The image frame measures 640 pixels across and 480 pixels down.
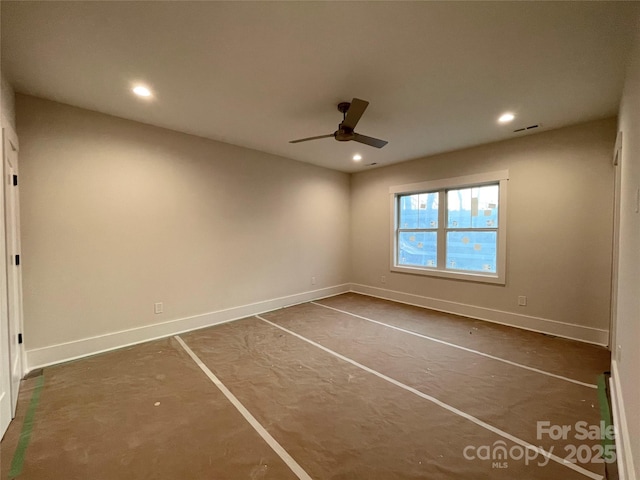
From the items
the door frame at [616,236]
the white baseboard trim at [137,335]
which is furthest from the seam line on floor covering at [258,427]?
the door frame at [616,236]

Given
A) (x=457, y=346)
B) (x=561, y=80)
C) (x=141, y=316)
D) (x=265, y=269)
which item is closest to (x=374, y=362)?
(x=457, y=346)

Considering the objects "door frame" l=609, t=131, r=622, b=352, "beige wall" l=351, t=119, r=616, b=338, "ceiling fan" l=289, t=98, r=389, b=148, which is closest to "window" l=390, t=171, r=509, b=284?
"beige wall" l=351, t=119, r=616, b=338

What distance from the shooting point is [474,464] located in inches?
61.9

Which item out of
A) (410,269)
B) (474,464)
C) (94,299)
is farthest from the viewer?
(410,269)

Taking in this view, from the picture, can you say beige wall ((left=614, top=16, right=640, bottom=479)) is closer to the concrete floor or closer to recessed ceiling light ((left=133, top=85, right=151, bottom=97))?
the concrete floor

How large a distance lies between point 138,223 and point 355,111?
281cm

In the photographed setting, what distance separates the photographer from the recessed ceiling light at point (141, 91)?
247 cm

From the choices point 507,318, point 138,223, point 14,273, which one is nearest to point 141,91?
point 138,223

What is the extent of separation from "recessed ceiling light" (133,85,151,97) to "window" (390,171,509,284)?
4.06m

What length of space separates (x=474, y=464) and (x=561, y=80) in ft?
9.98

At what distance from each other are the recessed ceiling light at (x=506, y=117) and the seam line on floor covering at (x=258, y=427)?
378 centimetres

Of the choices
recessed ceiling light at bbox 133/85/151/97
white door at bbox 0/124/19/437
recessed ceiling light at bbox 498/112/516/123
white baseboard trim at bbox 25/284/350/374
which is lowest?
white baseboard trim at bbox 25/284/350/374

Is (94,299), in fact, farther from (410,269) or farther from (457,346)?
(410,269)

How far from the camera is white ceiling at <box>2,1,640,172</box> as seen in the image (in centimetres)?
163
